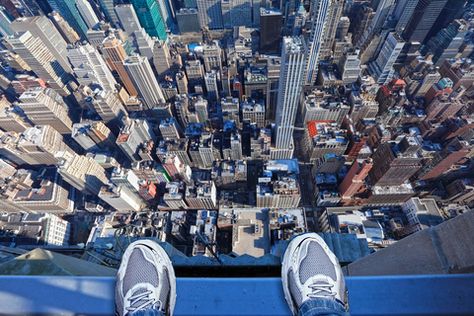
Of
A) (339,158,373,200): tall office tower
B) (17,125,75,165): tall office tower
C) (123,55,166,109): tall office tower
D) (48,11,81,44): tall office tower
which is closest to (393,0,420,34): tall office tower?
(339,158,373,200): tall office tower

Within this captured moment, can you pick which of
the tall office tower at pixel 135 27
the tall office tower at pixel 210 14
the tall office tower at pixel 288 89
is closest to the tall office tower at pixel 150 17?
the tall office tower at pixel 135 27

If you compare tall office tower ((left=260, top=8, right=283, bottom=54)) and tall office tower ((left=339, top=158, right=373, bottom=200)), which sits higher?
tall office tower ((left=260, top=8, right=283, bottom=54))

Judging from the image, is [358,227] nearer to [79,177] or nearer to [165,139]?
[165,139]

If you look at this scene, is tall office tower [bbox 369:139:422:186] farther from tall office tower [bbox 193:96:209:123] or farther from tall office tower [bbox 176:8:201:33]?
tall office tower [bbox 176:8:201:33]

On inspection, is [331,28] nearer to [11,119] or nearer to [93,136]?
[93,136]

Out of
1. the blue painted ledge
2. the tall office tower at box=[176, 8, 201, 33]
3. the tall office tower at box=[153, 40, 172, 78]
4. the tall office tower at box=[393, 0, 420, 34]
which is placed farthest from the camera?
the tall office tower at box=[176, 8, 201, 33]

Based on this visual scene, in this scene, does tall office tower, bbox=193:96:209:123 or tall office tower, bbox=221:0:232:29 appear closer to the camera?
tall office tower, bbox=193:96:209:123

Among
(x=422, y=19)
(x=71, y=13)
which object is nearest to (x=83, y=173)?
(x=71, y=13)

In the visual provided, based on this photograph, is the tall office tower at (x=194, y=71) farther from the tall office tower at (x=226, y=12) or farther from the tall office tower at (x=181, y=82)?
the tall office tower at (x=226, y=12)

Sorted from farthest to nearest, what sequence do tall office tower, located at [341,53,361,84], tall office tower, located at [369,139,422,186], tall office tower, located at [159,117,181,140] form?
tall office tower, located at [341,53,361,84]
tall office tower, located at [159,117,181,140]
tall office tower, located at [369,139,422,186]
